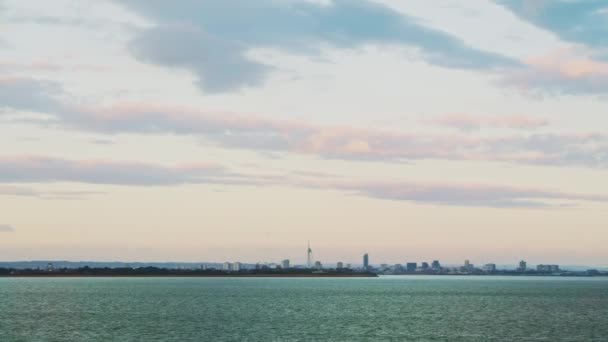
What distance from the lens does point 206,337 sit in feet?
268

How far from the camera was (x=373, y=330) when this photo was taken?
300 feet

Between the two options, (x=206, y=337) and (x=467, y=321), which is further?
(x=467, y=321)

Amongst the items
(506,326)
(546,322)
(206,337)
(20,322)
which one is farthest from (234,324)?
(546,322)

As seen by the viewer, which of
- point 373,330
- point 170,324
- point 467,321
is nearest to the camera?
point 373,330

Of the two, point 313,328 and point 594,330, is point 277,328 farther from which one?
point 594,330

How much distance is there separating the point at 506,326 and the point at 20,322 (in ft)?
203

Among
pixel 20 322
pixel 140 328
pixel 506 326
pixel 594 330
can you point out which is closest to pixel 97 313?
pixel 20 322

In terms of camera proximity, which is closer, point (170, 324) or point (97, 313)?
point (170, 324)

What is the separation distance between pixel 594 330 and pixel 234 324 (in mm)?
44044

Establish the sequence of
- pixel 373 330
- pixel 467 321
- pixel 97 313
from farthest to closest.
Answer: pixel 97 313
pixel 467 321
pixel 373 330

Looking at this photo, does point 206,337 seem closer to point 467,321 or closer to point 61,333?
point 61,333

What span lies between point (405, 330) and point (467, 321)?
1776 centimetres

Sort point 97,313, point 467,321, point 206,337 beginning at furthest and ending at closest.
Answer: point 97,313, point 467,321, point 206,337

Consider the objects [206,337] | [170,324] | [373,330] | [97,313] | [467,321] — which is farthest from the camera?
[97,313]
